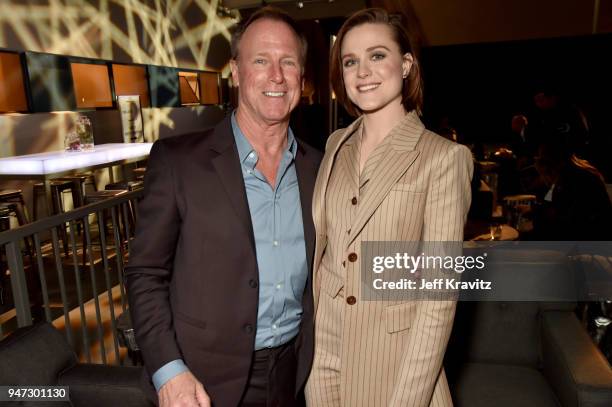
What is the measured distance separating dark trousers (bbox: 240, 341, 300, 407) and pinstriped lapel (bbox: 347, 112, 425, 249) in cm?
43

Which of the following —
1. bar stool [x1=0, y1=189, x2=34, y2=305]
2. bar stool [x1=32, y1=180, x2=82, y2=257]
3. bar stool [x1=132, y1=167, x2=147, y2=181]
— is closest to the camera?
bar stool [x1=0, y1=189, x2=34, y2=305]

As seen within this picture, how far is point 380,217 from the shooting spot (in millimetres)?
1347

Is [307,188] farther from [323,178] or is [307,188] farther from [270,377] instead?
[270,377]

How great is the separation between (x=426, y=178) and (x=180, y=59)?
858cm

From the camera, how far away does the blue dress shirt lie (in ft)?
4.58

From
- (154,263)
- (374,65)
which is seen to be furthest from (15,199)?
(374,65)

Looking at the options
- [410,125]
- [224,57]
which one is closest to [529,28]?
[224,57]

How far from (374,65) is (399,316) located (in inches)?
29.9

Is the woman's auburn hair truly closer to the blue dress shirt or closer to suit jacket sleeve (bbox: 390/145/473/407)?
suit jacket sleeve (bbox: 390/145/473/407)

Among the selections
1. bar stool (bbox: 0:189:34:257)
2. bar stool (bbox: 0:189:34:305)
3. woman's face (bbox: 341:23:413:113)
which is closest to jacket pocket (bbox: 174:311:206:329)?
woman's face (bbox: 341:23:413:113)

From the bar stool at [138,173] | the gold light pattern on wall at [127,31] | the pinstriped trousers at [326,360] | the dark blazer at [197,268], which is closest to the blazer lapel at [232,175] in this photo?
the dark blazer at [197,268]

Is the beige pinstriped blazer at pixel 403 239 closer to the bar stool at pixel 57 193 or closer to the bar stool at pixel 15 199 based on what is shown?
the bar stool at pixel 15 199

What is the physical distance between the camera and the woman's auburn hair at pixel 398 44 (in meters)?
1.42

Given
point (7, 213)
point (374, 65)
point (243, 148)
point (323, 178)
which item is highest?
point (374, 65)
